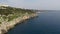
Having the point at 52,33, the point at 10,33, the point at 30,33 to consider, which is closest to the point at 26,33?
the point at 30,33

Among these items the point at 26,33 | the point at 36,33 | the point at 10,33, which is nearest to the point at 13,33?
the point at 10,33

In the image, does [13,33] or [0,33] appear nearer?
[0,33]

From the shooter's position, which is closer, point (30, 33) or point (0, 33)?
point (0, 33)

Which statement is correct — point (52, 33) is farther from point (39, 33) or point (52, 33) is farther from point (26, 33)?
point (26, 33)

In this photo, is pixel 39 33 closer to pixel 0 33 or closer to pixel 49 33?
pixel 49 33

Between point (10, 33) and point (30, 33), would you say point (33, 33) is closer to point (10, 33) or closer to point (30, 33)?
point (30, 33)

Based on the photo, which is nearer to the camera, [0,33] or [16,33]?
[0,33]

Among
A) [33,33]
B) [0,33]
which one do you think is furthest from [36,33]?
[0,33]

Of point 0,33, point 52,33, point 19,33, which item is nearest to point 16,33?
point 19,33
